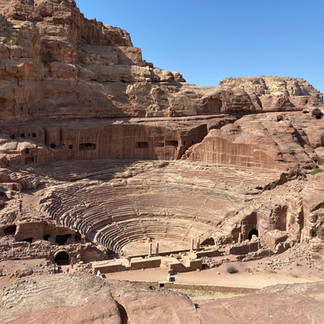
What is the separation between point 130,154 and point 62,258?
14.5m

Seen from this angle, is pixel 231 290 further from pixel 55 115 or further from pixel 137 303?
pixel 55 115

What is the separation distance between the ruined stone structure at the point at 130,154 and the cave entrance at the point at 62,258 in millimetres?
59

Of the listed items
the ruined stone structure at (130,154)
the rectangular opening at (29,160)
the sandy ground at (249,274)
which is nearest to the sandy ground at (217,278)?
the sandy ground at (249,274)

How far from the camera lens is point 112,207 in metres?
24.9

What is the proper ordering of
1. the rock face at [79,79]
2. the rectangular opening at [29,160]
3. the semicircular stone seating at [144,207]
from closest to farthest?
the semicircular stone seating at [144,207]
the rectangular opening at [29,160]
the rock face at [79,79]

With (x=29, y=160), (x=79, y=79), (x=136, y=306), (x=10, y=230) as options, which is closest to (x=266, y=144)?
(x=79, y=79)

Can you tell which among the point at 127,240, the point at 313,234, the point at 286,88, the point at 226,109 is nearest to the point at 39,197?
the point at 127,240

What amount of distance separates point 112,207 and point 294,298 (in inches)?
837

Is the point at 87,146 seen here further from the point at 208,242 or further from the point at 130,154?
the point at 208,242

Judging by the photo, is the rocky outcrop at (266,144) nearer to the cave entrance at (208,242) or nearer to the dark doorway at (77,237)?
the cave entrance at (208,242)

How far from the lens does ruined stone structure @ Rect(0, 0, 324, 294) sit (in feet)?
69.4

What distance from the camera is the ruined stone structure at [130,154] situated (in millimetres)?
21141

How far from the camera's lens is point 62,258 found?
19.3 meters

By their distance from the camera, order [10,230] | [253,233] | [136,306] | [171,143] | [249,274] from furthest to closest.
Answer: [171,143] → [253,233] → [10,230] → [249,274] → [136,306]
